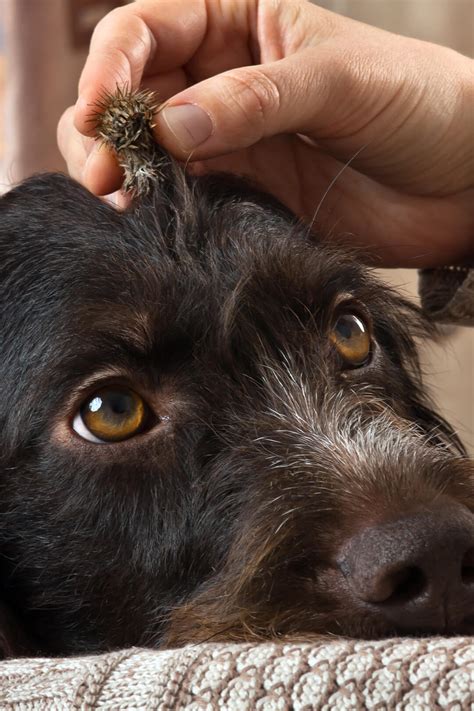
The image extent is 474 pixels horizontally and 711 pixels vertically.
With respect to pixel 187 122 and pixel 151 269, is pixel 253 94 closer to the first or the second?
pixel 187 122

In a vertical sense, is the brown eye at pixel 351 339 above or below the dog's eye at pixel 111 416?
below

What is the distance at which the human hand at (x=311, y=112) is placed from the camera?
2121 mm

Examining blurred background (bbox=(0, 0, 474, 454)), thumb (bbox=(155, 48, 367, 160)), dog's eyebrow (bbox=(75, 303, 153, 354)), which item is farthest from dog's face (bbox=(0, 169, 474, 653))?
blurred background (bbox=(0, 0, 474, 454))

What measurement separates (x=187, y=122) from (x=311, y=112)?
1.31 feet

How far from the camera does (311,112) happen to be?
2.32m

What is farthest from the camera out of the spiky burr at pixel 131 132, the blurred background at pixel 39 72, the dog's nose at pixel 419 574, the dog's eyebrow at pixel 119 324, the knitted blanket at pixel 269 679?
the blurred background at pixel 39 72

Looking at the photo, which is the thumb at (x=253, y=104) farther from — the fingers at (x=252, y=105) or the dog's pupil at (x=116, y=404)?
the dog's pupil at (x=116, y=404)

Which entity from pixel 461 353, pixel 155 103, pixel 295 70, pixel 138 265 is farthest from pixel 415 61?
pixel 461 353

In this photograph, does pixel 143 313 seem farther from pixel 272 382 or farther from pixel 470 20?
pixel 470 20

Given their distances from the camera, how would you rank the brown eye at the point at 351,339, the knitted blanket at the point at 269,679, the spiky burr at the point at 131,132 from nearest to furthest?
the knitted blanket at the point at 269,679 → the spiky burr at the point at 131,132 → the brown eye at the point at 351,339

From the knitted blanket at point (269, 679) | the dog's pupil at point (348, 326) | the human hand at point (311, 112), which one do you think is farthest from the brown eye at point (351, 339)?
the knitted blanket at point (269, 679)

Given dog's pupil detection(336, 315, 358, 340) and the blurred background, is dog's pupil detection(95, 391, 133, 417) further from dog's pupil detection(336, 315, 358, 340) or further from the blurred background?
the blurred background

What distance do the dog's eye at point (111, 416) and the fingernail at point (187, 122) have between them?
0.57 meters

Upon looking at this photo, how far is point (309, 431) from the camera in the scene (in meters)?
1.82
